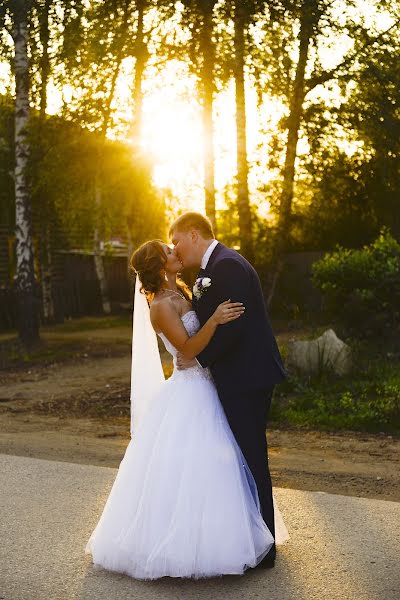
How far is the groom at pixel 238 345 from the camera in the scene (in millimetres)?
5008

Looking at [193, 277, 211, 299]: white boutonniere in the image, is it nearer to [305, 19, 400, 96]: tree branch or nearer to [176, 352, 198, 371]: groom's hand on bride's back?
[176, 352, 198, 371]: groom's hand on bride's back

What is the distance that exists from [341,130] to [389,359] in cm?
A: 711

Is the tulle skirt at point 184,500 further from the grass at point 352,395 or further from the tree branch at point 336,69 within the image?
the tree branch at point 336,69

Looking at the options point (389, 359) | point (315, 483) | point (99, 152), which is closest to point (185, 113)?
point (99, 152)

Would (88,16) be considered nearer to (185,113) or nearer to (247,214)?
(185,113)

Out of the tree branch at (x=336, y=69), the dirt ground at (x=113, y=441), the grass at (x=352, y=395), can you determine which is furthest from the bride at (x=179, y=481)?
the tree branch at (x=336, y=69)

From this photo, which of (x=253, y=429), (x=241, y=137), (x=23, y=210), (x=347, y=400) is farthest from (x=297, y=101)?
(x=253, y=429)

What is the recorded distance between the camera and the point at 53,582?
16.5 feet

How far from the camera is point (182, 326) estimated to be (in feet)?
16.8

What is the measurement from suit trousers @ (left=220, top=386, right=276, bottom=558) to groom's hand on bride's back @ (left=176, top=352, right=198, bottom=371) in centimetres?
28

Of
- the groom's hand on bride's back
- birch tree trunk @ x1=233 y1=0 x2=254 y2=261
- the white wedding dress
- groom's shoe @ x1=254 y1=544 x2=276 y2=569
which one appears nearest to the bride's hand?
the white wedding dress

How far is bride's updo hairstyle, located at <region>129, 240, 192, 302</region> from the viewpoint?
514 centimetres

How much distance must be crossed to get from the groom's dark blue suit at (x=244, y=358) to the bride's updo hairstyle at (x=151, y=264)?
0.74ft

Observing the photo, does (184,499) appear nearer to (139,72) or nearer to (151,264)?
(151,264)
